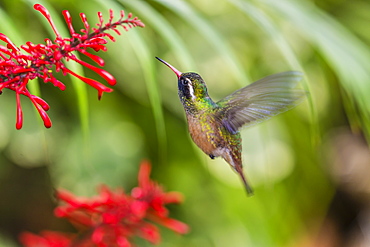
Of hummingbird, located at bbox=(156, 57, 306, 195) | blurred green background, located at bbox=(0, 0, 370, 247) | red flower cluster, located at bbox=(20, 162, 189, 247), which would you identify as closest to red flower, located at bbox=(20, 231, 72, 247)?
red flower cluster, located at bbox=(20, 162, 189, 247)

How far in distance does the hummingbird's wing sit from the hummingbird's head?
7 centimetres

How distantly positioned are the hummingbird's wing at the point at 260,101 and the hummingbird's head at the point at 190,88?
0.07 meters

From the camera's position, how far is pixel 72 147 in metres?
1.85

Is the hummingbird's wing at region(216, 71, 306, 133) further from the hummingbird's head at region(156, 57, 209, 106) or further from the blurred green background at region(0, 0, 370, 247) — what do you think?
the blurred green background at region(0, 0, 370, 247)

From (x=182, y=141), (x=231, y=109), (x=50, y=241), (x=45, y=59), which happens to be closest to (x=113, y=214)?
(x=50, y=241)

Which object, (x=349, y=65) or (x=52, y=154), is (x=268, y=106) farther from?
(x=52, y=154)

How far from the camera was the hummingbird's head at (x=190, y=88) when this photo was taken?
68 centimetres

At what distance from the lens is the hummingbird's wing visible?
0.70 meters

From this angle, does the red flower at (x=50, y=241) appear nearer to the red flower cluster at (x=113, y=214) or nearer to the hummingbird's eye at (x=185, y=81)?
the red flower cluster at (x=113, y=214)

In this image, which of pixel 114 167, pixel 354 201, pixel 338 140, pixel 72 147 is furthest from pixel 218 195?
pixel 354 201

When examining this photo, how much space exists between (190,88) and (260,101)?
0.14 m

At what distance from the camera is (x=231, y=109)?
82 centimetres

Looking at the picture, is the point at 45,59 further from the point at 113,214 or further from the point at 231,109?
the point at 113,214

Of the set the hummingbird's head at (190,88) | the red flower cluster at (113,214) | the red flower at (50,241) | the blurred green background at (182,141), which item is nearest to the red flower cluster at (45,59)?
the hummingbird's head at (190,88)
